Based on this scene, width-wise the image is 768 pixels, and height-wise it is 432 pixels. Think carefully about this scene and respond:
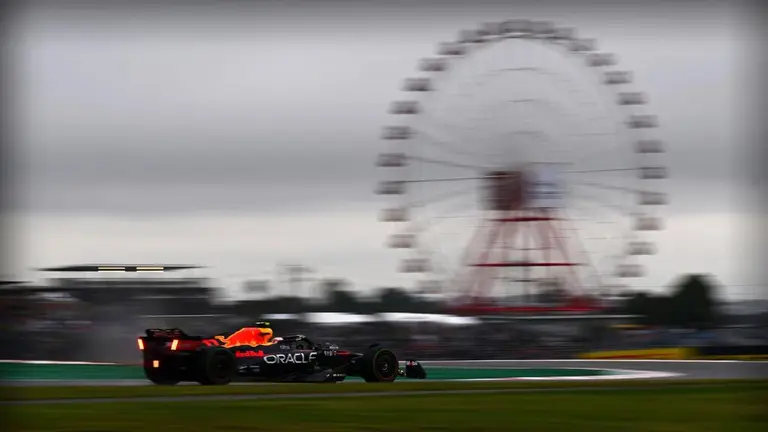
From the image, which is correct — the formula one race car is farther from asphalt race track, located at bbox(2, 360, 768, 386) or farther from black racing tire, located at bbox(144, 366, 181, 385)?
asphalt race track, located at bbox(2, 360, 768, 386)

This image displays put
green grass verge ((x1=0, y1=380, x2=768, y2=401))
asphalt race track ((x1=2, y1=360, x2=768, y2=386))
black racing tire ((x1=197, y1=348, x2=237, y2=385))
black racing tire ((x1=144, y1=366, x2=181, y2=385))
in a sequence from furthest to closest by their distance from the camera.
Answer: asphalt race track ((x1=2, y1=360, x2=768, y2=386)) → black racing tire ((x1=144, y1=366, x2=181, y2=385)) → black racing tire ((x1=197, y1=348, x2=237, y2=385)) → green grass verge ((x1=0, y1=380, x2=768, y2=401))

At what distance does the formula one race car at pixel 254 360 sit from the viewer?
24.9 m

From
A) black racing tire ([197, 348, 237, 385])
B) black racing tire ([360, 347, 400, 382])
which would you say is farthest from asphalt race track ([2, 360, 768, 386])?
black racing tire ([360, 347, 400, 382])

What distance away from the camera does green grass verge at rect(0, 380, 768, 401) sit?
70.4 feet

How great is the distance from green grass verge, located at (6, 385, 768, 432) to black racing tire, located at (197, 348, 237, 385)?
492 cm

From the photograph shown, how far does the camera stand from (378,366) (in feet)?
86.3

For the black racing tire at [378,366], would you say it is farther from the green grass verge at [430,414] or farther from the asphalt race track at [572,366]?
the green grass verge at [430,414]

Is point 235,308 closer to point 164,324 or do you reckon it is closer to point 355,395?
point 164,324

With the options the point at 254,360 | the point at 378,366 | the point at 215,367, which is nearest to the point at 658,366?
the point at 378,366

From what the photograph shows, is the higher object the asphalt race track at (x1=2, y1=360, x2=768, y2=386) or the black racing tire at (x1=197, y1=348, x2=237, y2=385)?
the black racing tire at (x1=197, y1=348, x2=237, y2=385)

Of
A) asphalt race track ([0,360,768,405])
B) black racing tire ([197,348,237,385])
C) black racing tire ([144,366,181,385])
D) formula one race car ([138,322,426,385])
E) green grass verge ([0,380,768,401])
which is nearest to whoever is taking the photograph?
asphalt race track ([0,360,768,405])

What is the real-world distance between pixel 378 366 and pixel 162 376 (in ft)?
14.8

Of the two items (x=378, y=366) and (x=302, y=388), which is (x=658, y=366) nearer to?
(x=378, y=366)

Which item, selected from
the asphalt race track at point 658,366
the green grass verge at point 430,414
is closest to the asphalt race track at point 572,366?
the asphalt race track at point 658,366
